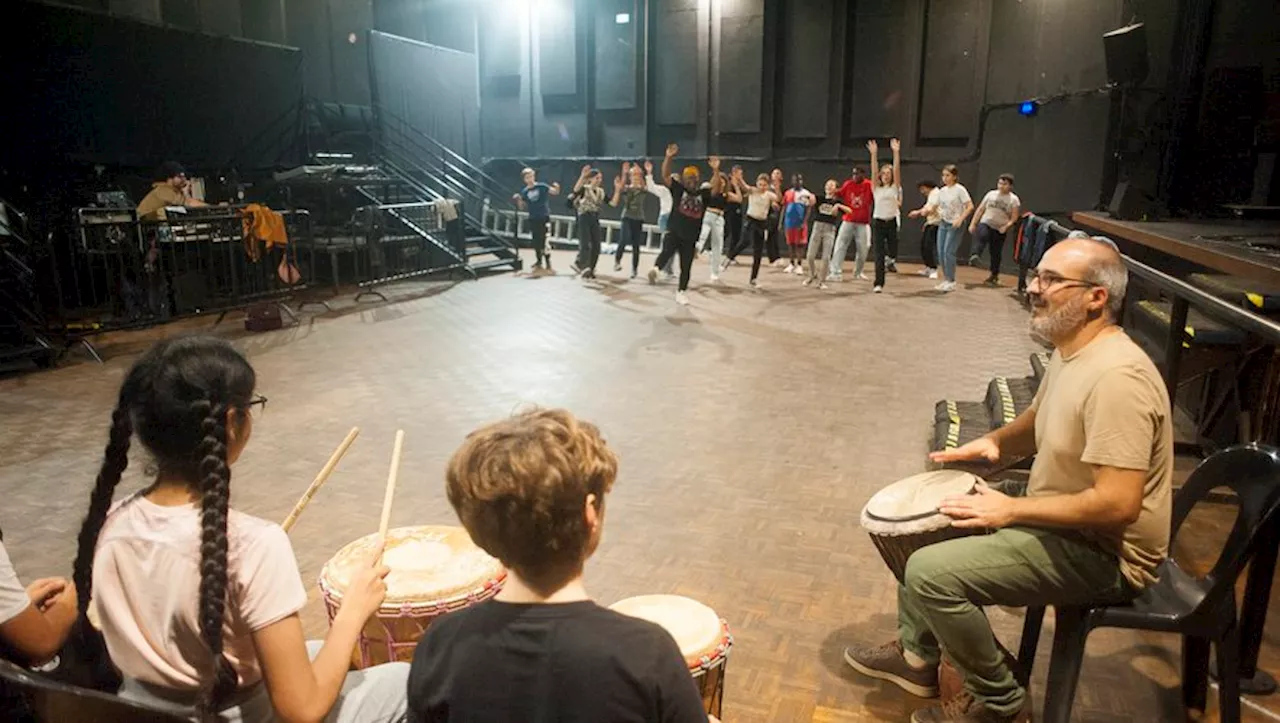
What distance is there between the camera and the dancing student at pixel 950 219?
40.2ft

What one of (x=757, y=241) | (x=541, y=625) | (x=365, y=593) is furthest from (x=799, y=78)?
(x=541, y=625)

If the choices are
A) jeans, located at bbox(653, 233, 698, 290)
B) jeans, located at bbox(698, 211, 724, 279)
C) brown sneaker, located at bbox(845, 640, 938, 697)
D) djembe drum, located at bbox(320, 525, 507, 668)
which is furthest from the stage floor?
jeans, located at bbox(698, 211, 724, 279)

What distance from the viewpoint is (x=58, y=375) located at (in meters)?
7.54

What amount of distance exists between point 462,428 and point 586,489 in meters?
4.71

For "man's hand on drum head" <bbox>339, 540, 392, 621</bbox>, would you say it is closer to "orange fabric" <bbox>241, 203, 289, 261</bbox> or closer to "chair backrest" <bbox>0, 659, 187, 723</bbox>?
"chair backrest" <bbox>0, 659, 187, 723</bbox>

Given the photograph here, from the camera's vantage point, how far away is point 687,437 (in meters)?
5.75

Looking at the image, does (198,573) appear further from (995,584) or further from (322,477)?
(995,584)

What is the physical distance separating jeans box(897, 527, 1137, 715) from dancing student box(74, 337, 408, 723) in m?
1.66

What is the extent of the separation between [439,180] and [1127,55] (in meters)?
11.4

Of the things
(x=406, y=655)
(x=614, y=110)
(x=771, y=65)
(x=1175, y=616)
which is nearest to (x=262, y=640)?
(x=406, y=655)

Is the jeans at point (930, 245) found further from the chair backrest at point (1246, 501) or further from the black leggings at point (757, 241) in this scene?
the chair backrest at point (1246, 501)

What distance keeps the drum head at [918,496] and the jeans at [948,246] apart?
33.7 feet

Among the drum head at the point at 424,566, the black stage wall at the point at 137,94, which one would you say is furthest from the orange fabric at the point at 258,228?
the drum head at the point at 424,566

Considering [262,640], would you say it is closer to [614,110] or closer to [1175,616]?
[1175,616]
